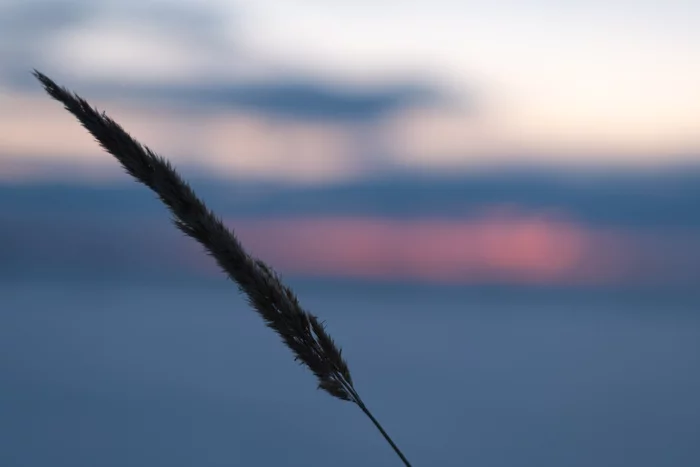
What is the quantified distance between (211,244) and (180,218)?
9cm

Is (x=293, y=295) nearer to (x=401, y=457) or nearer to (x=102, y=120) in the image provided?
(x=401, y=457)

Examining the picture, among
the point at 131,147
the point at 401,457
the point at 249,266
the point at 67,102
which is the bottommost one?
the point at 401,457

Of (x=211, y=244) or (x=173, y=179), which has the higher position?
(x=173, y=179)

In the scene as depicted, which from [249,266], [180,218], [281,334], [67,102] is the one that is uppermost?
[67,102]

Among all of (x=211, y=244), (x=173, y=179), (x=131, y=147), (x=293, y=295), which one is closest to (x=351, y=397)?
(x=293, y=295)

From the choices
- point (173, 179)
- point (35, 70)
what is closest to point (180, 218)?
point (173, 179)

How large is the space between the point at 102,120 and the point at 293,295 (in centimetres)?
58

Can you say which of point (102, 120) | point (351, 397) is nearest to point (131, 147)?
point (102, 120)

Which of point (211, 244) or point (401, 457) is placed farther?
point (211, 244)

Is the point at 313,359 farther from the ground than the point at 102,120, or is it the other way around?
the point at 102,120

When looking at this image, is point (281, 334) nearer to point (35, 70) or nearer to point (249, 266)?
point (249, 266)

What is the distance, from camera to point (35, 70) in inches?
58.6

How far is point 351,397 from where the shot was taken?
1.51 m

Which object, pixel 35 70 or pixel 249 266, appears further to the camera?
pixel 249 266
